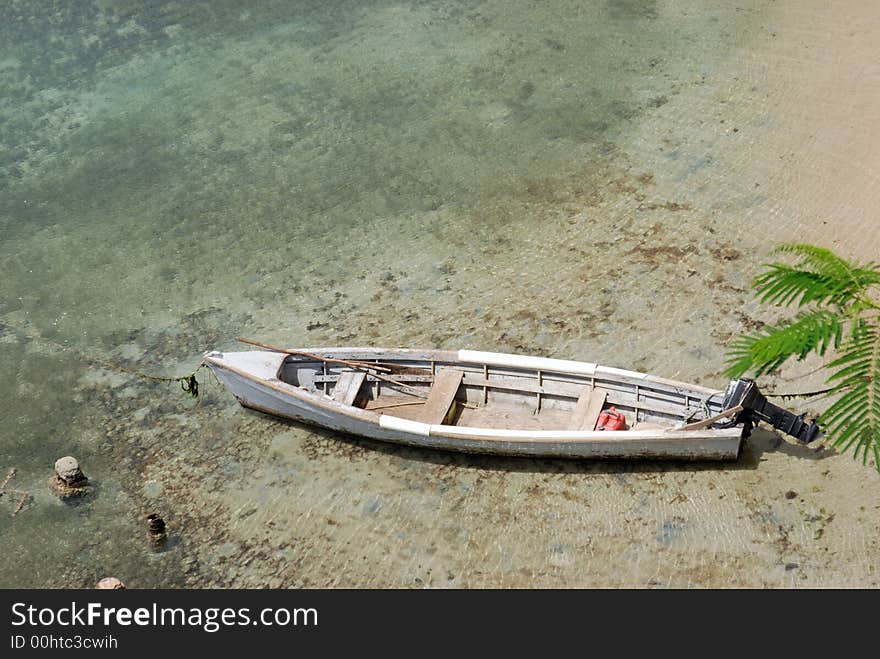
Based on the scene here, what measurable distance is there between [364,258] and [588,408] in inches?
251

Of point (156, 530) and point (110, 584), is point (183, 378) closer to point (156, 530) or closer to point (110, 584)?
point (156, 530)

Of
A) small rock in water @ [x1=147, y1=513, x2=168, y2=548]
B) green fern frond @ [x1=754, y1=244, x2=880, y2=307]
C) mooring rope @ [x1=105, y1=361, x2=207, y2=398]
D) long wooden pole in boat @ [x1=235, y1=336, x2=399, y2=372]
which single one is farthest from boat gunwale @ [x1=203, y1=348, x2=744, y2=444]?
green fern frond @ [x1=754, y1=244, x2=880, y2=307]

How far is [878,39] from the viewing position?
77.5ft

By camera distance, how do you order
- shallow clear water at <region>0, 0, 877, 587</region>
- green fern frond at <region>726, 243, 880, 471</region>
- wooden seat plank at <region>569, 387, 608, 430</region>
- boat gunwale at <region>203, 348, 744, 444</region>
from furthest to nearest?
1. wooden seat plank at <region>569, 387, 608, 430</region>
2. shallow clear water at <region>0, 0, 877, 587</region>
3. boat gunwale at <region>203, 348, 744, 444</region>
4. green fern frond at <region>726, 243, 880, 471</region>

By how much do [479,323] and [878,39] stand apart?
12309 mm

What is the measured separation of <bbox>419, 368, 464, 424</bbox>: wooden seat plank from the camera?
16.1m

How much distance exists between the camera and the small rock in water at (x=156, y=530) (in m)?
15.1

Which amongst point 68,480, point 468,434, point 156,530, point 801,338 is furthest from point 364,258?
point 801,338

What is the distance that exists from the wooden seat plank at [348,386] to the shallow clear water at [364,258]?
2.27ft

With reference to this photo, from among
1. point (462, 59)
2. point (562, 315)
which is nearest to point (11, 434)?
point (562, 315)

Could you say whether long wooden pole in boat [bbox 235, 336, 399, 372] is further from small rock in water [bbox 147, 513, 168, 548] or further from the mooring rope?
small rock in water [bbox 147, 513, 168, 548]

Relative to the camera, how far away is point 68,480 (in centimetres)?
1612

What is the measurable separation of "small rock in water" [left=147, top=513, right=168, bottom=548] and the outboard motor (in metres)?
8.21

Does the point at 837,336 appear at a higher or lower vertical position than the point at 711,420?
higher
